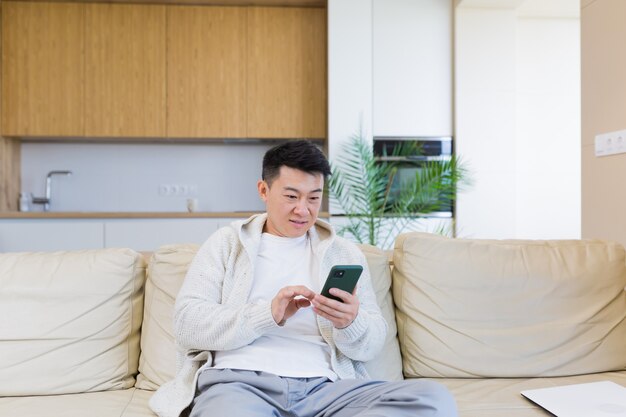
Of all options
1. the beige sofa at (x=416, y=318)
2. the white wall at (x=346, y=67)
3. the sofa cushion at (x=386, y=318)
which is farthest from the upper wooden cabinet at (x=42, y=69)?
the sofa cushion at (x=386, y=318)

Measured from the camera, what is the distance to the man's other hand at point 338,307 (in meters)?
1.35

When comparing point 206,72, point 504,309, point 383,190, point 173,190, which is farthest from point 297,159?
point 173,190

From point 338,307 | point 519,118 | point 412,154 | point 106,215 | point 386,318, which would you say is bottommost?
point 386,318

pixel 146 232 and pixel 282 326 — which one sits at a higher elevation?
pixel 146 232

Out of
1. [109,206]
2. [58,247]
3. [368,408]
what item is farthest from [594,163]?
[109,206]

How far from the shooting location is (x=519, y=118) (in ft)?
14.4

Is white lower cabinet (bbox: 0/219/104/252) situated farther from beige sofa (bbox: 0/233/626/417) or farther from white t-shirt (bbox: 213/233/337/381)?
white t-shirt (bbox: 213/233/337/381)

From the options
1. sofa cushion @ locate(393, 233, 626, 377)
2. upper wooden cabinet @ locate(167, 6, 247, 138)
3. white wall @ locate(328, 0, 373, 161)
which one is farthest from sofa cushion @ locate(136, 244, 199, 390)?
upper wooden cabinet @ locate(167, 6, 247, 138)

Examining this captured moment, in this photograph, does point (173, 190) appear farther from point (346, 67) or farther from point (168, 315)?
point (168, 315)

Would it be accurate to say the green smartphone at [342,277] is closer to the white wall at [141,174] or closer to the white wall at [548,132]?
the white wall at [548,132]

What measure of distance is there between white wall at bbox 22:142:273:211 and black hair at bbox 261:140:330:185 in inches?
125

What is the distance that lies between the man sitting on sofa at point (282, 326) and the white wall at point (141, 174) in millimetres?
3139

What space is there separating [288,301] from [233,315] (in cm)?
16

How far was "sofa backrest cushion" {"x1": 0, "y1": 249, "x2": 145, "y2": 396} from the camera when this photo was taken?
1579 mm
